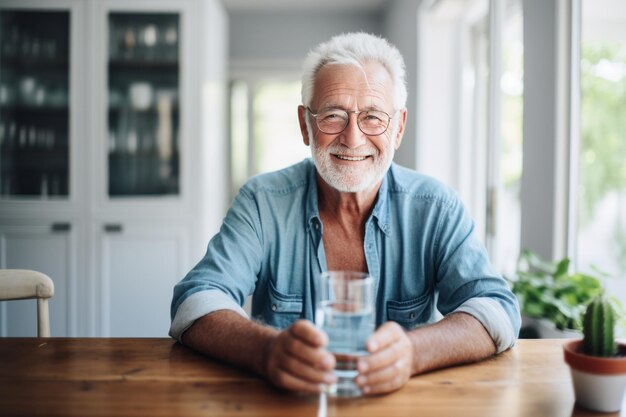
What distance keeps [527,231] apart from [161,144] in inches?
92.9

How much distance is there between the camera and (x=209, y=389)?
0.81 m

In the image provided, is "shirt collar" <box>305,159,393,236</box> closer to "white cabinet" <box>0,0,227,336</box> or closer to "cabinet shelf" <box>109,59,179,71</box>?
"white cabinet" <box>0,0,227,336</box>

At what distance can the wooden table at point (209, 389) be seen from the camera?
749 mm

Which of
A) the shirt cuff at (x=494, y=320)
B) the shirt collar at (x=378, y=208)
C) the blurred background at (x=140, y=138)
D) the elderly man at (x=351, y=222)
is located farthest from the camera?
the blurred background at (x=140, y=138)

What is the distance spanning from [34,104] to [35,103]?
0.01m

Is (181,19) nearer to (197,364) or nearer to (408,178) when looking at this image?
(408,178)

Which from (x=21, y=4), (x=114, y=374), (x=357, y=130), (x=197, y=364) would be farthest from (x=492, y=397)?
(x=21, y=4)

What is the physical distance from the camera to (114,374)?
34.4 inches

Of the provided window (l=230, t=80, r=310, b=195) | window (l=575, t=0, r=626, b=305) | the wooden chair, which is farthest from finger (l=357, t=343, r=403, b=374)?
window (l=230, t=80, r=310, b=195)

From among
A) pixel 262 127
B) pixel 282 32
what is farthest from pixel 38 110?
pixel 282 32

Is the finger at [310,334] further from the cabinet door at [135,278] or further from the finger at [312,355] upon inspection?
the cabinet door at [135,278]

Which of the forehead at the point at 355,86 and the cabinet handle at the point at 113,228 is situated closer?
the forehead at the point at 355,86

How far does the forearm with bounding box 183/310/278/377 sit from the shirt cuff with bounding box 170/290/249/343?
0.04ft

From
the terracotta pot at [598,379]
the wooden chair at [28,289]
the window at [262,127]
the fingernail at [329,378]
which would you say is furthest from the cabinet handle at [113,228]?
the terracotta pot at [598,379]
